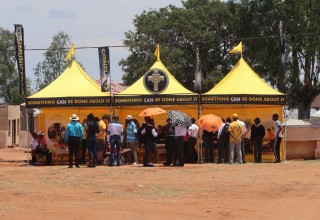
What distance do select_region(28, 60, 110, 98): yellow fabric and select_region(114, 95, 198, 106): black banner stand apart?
2.02 feet

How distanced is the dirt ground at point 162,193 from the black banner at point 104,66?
4827 mm

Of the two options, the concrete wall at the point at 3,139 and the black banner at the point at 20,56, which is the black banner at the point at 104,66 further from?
the concrete wall at the point at 3,139

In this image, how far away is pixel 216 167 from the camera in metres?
24.5

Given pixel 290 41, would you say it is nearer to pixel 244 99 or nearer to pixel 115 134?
pixel 244 99

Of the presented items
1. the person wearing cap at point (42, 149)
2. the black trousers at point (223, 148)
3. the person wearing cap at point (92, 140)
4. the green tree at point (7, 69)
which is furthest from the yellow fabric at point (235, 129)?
the green tree at point (7, 69)

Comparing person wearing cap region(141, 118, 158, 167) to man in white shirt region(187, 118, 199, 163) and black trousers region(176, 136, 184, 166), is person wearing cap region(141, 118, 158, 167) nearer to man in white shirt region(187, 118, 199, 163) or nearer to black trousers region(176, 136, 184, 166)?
black trousers region(176, 136, 184, 166)

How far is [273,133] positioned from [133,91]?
504 centimetres

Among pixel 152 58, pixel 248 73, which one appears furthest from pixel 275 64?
pixel 248 73

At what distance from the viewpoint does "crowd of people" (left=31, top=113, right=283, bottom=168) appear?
80.9 feet

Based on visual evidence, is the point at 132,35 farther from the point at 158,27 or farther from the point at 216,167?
the point at 216,167

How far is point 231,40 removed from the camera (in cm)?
5659

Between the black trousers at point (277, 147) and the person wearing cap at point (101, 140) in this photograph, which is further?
the black trousers at point (277, 147)

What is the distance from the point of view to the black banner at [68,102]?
1067 inches

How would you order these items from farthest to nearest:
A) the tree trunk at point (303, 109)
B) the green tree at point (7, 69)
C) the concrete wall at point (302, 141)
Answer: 1. the green tree at point (7, 69)
2. the tree trunk at point (303, 109)
3. the concrete wall at point (302, 141)
